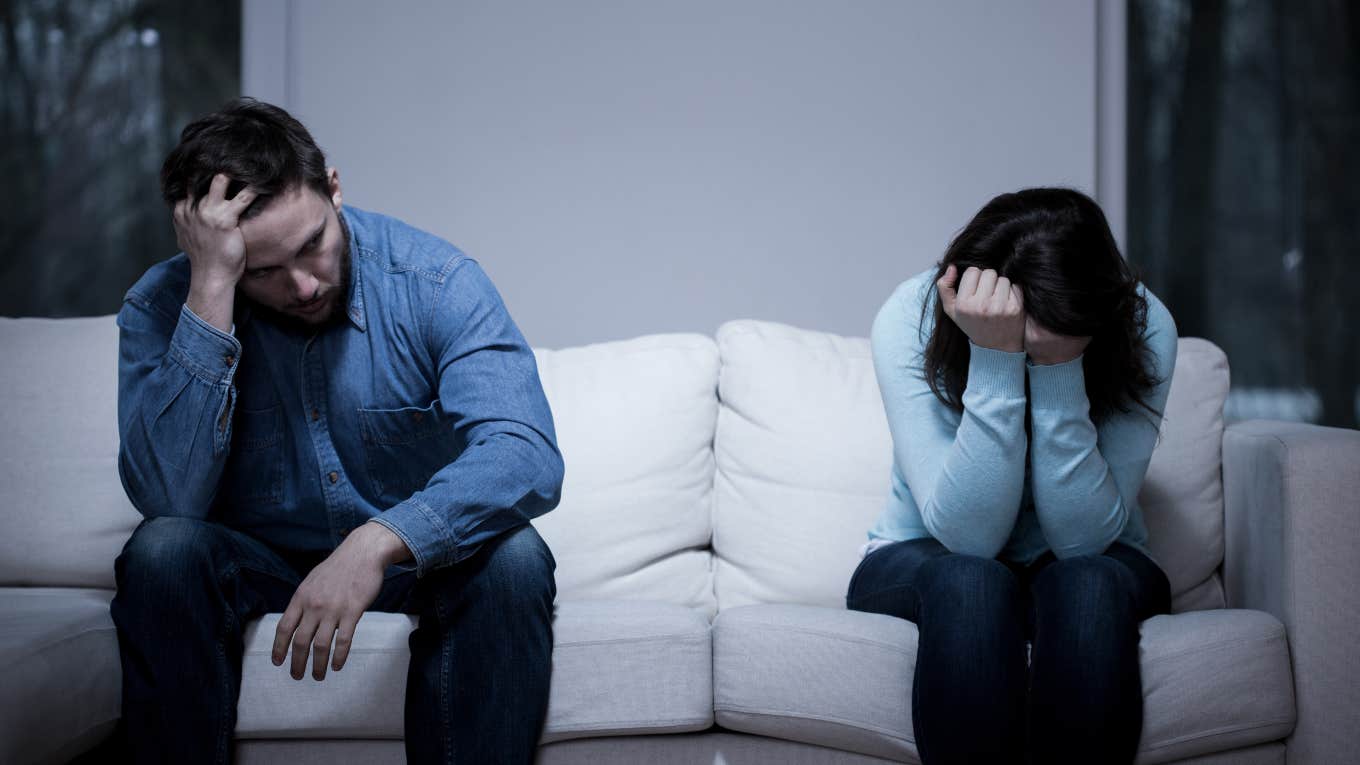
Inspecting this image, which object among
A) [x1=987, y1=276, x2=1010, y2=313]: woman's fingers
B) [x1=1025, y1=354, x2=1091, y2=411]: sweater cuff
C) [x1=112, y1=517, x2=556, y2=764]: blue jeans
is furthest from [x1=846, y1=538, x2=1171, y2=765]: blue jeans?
[x1=112, y1=517, x2=556, y2=764]: blue jeans

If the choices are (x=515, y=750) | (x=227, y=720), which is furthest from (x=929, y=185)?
(x=227, y=720)

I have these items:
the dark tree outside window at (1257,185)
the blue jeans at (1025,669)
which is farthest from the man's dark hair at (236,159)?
the dark tree outside window at (1257,185)

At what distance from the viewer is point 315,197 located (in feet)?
4.45

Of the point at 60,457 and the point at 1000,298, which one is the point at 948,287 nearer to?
the point at 1000,298

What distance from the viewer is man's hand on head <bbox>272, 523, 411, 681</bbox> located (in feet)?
3.52

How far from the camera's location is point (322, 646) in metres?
1.07

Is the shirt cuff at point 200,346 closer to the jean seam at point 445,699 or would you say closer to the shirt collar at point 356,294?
the shirt collar at point 356,294

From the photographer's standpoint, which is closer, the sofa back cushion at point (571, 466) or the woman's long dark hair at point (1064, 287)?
the woman's long dark hair at point (1064, 287)

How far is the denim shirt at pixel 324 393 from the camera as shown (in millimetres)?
1338

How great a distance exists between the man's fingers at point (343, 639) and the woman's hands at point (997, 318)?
81cm

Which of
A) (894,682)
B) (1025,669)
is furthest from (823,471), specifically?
(1025,669)

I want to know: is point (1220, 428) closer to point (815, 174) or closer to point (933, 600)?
point (933, 600)

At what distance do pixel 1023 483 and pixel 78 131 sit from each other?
2.42m

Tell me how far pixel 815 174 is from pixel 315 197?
50.6 inches
